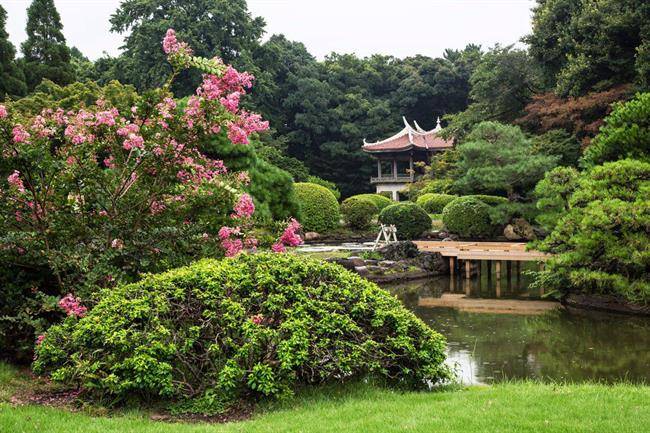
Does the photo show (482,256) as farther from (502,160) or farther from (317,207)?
(317,207)

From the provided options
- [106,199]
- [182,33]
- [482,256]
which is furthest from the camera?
[182,33]

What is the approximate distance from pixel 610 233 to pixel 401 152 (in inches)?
1030

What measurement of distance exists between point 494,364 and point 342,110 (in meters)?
31.0

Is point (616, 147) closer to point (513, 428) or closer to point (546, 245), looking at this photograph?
point (546, 245)

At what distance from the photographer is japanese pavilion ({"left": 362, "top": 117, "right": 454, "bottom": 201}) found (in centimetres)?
3572

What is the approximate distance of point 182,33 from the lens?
2992 centimetres

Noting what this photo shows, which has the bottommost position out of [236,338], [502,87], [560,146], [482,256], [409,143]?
[482,256]

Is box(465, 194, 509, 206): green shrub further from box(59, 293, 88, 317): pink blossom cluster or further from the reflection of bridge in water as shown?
box(59, 293, 88, 317): pink blossom cluster

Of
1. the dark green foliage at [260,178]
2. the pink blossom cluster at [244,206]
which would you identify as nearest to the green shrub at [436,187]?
the dark green foliage at [260,178]

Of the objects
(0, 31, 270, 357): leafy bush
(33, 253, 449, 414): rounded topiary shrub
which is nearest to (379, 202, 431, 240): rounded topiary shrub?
(0, 31, 270, 357): leafy bush

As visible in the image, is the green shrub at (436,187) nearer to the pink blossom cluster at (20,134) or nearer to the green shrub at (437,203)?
the green shrub at (437,203)

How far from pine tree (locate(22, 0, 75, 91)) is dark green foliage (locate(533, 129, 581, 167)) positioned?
650 inches

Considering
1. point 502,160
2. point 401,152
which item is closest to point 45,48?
point 502,160

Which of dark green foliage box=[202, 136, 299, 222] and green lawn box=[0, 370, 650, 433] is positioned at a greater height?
dark green foliage box=[202, 136, 299, 222]
